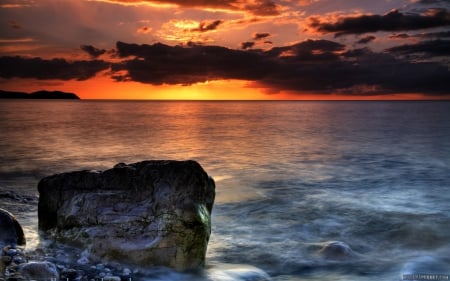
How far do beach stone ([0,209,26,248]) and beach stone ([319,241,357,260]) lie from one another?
5806 mm

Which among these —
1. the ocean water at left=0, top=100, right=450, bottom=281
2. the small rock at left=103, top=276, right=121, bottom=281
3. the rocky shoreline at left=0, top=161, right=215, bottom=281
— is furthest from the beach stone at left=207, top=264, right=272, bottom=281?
the small rock at left=103, top=276, right=121, bottom=281

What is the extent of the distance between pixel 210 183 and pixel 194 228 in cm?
110

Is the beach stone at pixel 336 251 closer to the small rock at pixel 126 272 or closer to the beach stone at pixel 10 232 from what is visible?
the small rock at pixel 126 272

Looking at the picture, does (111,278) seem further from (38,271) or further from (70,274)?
(38,271)

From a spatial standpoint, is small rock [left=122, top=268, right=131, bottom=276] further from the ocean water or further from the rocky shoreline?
the ocean water

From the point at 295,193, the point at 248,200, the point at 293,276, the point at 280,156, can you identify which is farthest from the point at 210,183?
the point at 280,156

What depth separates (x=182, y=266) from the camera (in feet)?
26.2

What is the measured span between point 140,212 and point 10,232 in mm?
2419

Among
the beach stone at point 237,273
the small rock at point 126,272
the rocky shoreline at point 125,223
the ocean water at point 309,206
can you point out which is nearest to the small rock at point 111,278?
the rocky shoreline at point 125,223

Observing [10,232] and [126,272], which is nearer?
[126,272]

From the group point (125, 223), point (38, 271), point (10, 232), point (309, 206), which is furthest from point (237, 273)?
point (309, 206)

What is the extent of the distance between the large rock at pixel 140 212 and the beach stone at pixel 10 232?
613 mm

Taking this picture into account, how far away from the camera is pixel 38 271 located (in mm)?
6910

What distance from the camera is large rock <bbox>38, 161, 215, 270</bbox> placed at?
26.1ft
